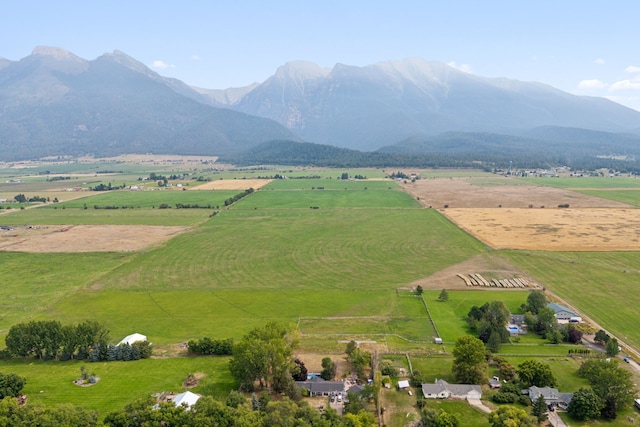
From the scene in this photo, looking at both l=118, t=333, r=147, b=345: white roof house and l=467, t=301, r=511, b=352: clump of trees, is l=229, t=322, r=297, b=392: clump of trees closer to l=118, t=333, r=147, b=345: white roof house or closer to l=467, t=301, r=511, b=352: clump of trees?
l=118, t=333, r=147, b=345: white roof house

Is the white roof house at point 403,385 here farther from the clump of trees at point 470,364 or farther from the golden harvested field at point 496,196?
the golden harvested field at point 496,196

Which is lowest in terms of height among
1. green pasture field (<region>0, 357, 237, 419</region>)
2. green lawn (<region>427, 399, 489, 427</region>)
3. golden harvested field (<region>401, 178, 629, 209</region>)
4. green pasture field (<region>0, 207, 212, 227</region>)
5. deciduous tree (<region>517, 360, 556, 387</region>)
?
green pasture field (<region>0, 357, 237, 419</region>)

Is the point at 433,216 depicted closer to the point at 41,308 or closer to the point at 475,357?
the point at 475,357

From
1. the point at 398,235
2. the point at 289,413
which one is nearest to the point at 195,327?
the point at 289,413

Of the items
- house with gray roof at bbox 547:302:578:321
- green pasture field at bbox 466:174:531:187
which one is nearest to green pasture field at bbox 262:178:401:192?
green pasture field at bbox 466:174:531:187

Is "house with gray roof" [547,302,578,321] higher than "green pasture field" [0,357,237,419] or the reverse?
higher

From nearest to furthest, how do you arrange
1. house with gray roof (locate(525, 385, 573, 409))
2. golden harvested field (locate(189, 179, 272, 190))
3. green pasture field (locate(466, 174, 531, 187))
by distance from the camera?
1. house with gray roof (locate(525, 385, 573, 409))
2. golden harvested field (locate(189, 179, 272, 190))
3. green pasture field (locate(466, 174, 531, 187))

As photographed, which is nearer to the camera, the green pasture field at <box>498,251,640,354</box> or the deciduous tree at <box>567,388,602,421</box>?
the deciduous tree at <box>567,388,602,421</box>
